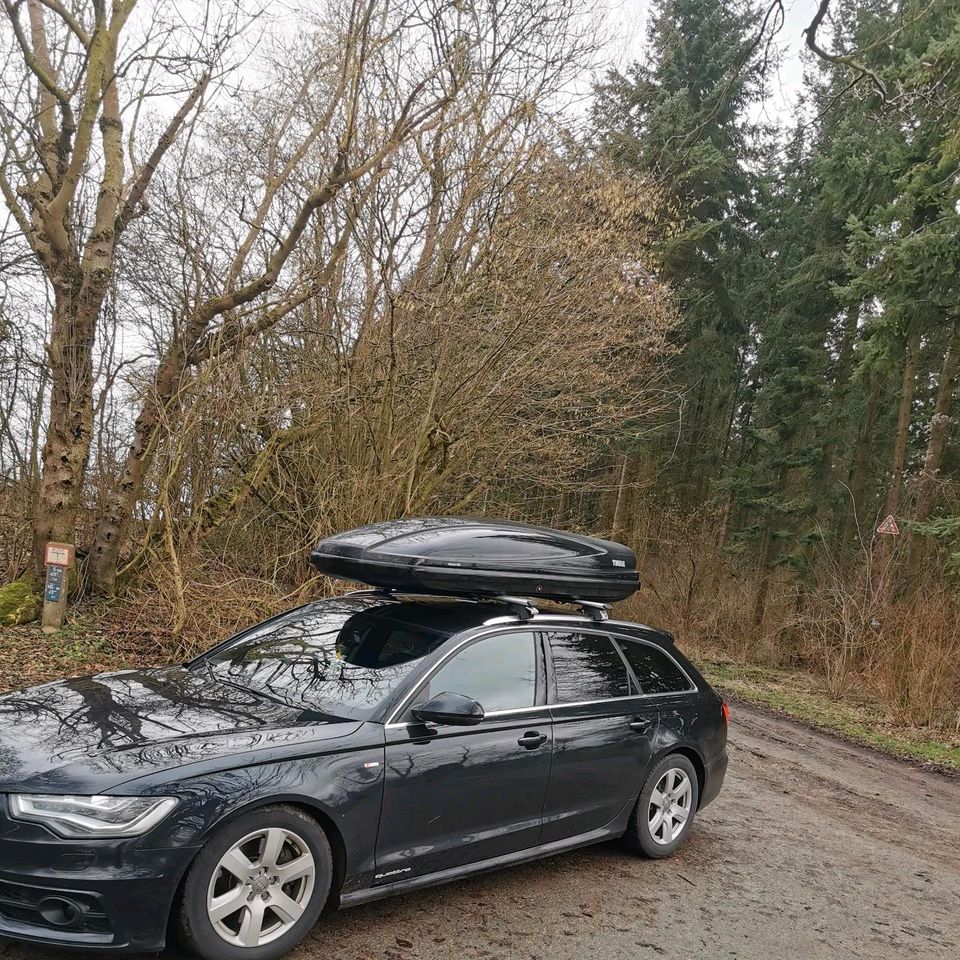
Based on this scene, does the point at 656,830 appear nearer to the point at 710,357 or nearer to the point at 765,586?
the point at 765,586

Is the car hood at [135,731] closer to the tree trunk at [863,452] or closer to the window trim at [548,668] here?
the window trim at [548,668]

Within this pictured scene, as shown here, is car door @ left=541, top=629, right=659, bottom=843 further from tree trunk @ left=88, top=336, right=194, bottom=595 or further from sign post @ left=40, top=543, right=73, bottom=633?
tree trunk @ left=88, top=336, right=194, bottom=595

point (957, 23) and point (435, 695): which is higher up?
point (957, 23)

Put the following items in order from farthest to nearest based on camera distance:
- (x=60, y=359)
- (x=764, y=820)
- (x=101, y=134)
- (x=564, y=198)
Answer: (x=564, y=198) < (x=101, y=134) < (x=60, y=359) < (x=764, y=820)

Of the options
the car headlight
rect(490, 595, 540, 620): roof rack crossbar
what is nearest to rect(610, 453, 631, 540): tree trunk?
rect(490, 595, 540, 620): roof rack crossbar

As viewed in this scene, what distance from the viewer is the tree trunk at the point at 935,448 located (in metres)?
17.1

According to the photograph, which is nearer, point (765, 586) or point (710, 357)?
point (765, 586)

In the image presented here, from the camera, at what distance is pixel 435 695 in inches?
169

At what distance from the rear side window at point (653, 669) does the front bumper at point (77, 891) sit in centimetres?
320

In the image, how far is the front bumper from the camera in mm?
3154

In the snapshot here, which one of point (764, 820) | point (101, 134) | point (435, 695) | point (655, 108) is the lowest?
point (764, 820)

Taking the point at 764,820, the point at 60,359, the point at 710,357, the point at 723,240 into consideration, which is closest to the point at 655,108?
the point at 723,240

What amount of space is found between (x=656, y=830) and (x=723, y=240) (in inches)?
858

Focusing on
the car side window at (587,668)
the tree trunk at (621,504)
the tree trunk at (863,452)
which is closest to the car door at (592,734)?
the car side window at (587,668)
